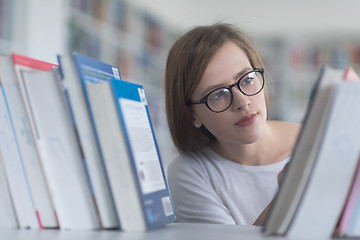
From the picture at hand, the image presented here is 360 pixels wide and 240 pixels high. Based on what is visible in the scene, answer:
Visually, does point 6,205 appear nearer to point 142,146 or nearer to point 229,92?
point 142,146

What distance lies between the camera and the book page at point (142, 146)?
0.63m

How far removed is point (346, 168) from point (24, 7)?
264 cm

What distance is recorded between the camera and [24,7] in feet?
8.80

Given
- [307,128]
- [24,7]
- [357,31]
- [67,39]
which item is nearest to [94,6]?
[67,39]

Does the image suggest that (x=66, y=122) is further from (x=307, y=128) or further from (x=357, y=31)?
(x=357, y=31)

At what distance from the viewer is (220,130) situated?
3.79 ft

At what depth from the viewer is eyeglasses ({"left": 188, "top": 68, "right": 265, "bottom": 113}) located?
1.10m

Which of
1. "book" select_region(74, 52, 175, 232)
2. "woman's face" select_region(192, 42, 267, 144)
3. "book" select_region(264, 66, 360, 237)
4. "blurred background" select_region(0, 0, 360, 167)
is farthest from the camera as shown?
"blurred background" select_region(0, 0, 360, 167)

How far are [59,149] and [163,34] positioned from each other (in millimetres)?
4483

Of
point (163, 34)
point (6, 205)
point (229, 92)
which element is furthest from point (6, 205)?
point (163, 34)

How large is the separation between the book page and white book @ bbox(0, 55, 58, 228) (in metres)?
0.17

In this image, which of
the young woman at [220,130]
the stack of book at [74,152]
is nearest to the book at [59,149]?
the stack of book at [74,152]

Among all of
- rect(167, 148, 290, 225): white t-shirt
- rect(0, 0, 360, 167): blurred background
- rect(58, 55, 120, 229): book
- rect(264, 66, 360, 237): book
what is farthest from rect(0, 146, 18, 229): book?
rect(0, 0, 360, 167): blurred background

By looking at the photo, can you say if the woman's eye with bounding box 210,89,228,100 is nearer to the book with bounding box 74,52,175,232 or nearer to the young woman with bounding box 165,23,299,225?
the young woman with bounding box 165,23,299,225
